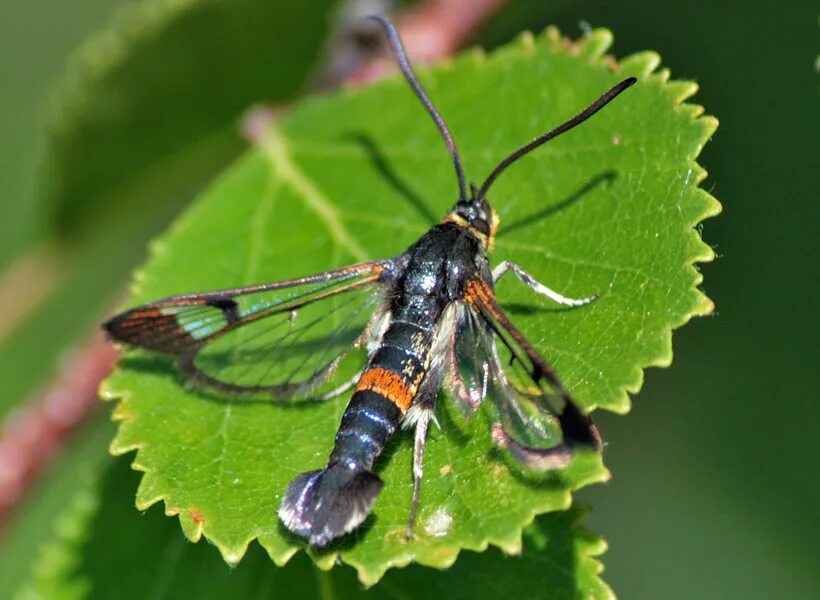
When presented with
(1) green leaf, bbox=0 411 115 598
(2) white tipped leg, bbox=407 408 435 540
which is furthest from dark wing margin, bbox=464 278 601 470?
(1) green leaf, bbox=0 411 115 598

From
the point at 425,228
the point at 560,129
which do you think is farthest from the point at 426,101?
the point at 560,129

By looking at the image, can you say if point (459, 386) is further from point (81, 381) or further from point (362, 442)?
point (81, 381)

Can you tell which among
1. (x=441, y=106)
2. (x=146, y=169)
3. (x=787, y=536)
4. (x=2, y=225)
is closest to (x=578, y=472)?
(x=441, y=106)

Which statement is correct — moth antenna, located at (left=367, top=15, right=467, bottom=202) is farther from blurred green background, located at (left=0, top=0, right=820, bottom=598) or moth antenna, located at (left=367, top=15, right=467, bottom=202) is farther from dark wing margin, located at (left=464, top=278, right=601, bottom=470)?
blurred green background, located at (left=0, top=0, right=820, bottom=598)

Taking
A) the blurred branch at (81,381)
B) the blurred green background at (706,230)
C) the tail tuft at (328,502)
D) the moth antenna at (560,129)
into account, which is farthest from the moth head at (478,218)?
the blurred green background at (706,230)

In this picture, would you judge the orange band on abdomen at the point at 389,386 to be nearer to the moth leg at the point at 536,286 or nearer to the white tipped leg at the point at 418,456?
the white tipped leg at the point at 418,456

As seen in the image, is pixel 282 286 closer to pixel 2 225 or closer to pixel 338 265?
pixel 338 265
